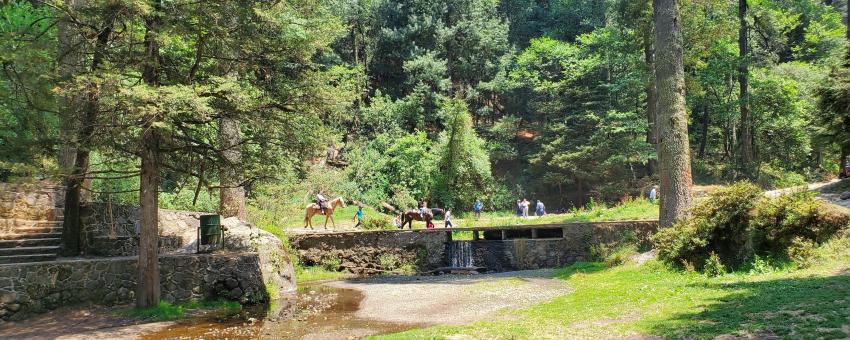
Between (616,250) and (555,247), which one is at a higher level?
(616,250)

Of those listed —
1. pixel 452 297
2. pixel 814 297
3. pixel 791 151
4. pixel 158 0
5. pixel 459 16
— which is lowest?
pixel 452 297

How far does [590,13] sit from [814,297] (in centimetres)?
5405

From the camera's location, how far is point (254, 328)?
40.4ft

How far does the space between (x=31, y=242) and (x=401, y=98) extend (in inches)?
1426

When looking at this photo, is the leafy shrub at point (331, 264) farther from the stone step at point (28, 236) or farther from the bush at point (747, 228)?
the bush at point (747, 228)

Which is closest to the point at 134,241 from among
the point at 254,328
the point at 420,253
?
the point at 254,328

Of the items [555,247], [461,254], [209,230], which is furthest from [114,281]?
[555,247]

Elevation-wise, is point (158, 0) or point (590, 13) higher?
point (590, 13)

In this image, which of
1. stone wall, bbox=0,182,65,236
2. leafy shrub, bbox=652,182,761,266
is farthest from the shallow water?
leafy shrub, bbox=652,182,761,266

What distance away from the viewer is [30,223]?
→ 673 inches

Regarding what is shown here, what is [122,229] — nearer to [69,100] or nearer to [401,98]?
[69,100]

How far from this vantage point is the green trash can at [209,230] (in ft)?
53.4

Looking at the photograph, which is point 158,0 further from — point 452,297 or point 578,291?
point 578,291

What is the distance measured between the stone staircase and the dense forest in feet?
4.79
